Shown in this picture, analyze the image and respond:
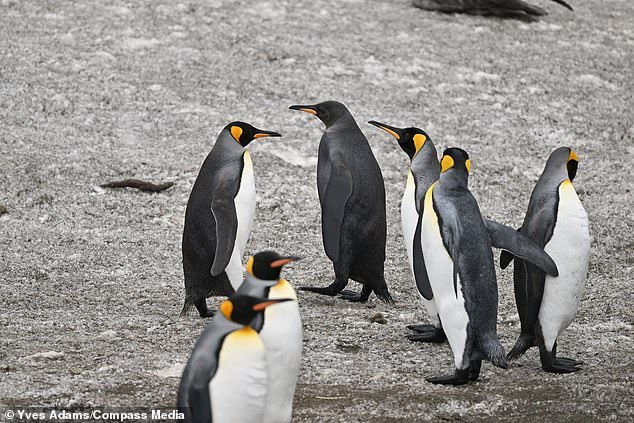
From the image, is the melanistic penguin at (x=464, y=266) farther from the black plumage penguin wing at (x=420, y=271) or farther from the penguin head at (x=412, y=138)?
the penguin head at (x=412, y=138)

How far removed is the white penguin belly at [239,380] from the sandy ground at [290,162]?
1.97ft

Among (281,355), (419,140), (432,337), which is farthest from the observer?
(419,140)

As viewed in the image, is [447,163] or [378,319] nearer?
[447,163]

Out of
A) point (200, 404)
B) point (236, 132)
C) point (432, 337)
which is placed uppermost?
point (236, 132)

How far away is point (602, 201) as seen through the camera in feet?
23.2

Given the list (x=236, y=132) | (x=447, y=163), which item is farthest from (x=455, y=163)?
(x=236, y=132)

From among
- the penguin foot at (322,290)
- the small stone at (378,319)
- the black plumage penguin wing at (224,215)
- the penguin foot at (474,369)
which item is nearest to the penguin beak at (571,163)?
the penguin foot at (474,369)

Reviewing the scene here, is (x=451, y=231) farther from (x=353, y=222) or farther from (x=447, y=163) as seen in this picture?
(x=353, y=222)

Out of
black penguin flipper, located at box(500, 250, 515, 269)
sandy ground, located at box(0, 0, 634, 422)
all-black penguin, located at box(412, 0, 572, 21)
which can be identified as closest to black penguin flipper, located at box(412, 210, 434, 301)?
sandy ground, located at box(0, 0, 634, 422)

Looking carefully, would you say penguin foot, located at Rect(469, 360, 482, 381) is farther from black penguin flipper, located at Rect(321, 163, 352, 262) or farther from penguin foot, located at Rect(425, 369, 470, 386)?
black penguin flipper, located at Rect(321, 163, 352, 262)

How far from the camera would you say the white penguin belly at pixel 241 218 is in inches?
194

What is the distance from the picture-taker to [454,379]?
398 centimetres

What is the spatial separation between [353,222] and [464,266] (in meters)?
1.49

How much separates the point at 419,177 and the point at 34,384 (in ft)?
7.51
